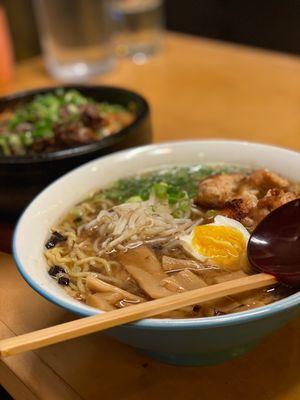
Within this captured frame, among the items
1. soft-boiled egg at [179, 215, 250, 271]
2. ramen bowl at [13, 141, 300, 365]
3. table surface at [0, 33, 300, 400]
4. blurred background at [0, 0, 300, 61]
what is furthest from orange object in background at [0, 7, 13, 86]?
soft-boiled egg at [179, 215, 250, 271]

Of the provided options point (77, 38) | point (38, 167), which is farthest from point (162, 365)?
point (77, 38)

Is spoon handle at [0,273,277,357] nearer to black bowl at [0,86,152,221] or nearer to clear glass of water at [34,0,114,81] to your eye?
black bowl at [0,86,152,221]

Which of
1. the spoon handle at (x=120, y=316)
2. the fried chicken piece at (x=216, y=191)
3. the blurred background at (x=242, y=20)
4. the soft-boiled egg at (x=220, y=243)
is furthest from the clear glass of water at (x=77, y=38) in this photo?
the spoon handle at (x=120, y=316)

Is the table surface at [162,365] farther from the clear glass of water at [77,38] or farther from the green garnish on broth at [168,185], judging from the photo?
the clear glass of water at [77,38]

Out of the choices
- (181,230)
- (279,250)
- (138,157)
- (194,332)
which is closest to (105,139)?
(138,157)

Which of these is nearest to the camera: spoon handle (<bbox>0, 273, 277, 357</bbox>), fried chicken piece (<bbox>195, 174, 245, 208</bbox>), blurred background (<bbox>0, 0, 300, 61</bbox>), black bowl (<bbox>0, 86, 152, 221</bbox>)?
spoon handle (<bbox>0, 273, 277, 357</bbox>)
